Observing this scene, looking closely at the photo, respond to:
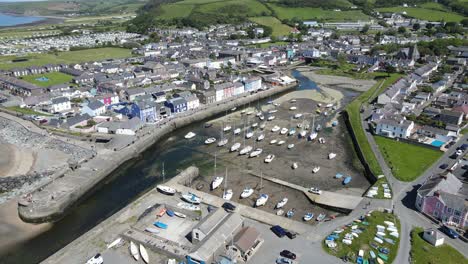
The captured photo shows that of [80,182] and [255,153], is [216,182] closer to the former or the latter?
[255,153]

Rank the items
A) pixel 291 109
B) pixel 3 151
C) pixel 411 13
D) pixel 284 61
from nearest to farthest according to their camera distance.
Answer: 1. pixel 3 151
2. pixel 291 109
3. pixel 284 61
4. pixel 411 13

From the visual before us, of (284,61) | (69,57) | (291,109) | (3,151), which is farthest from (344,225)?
(69,57)

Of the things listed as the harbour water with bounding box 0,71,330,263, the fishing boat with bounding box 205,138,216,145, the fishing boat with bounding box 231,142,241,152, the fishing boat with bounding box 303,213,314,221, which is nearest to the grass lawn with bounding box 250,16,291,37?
the fishing boat with bounding box 205,138,216,145

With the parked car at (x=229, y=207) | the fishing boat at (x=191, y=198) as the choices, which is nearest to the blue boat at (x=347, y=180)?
the parked car at (x=229, y=207)

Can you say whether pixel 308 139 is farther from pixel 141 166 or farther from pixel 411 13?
pixel 411 13

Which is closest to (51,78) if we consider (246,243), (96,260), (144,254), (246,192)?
(246,192)

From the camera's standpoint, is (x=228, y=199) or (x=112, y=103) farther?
(x=112, y=103)

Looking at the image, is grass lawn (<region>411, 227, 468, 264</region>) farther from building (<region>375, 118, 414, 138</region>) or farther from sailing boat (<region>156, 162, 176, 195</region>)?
building (<region>375, 118, 414, 138</region>)

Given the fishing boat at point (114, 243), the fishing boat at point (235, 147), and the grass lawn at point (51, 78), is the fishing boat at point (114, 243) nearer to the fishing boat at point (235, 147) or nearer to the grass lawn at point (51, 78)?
the fishing boat at point (235, 147)
